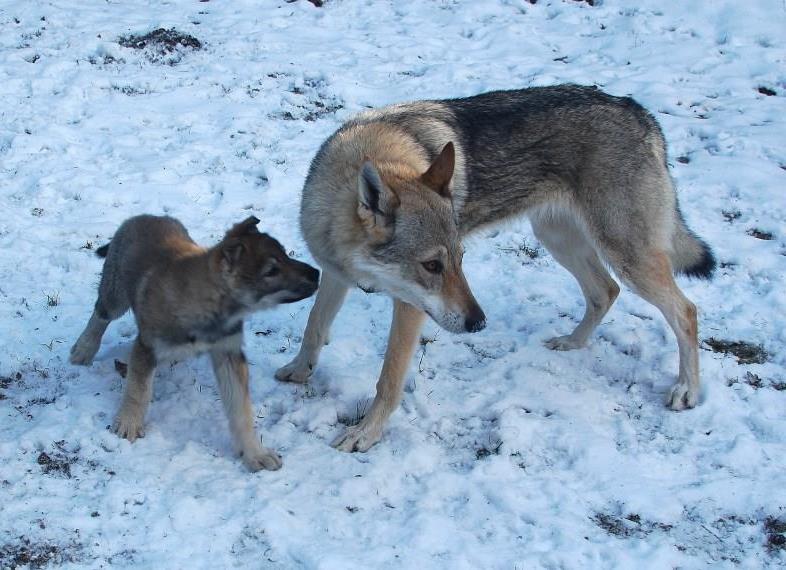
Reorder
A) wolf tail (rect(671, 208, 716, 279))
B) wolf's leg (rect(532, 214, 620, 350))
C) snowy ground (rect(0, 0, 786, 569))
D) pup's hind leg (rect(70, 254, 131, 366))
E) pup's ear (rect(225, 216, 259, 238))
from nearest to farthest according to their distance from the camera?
snowy ground (rect(0, 0, 786, 569))
pup's ear (rect(225, 216, 259, 238))
pup's hind leg (rect(70, 254, 131, 366))
wolf tail (rect(671, 208, 716, 279))
wolf's leg (rect(532, 214, 620, 350))

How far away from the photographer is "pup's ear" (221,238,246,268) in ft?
13.9

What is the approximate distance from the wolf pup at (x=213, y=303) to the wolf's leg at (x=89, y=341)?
514mm

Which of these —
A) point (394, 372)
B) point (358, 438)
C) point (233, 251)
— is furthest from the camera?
point (394, 372)

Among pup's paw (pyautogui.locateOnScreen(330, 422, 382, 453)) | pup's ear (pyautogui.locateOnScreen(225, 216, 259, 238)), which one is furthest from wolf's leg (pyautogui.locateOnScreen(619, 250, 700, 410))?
pup's ear (pyautogui.locateOnScreen(225, 216, 259, 238))

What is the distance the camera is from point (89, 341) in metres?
5.17

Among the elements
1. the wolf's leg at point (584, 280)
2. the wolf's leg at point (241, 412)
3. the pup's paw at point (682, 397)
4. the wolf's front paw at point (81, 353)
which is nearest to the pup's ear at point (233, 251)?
the wolf's leg at point (241, 412)

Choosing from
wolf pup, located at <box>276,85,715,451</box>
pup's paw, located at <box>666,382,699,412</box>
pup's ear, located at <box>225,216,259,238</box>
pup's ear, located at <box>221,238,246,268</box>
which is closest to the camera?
pup's ear, located at <box>221,238,246,268</box>

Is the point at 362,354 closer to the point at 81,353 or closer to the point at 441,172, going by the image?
the point at 441,172

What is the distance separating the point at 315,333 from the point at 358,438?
0.88m

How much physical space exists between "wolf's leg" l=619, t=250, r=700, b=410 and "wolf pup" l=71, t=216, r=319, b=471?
7.63ft

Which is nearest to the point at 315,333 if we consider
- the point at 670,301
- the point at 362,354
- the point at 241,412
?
the point at 362,354

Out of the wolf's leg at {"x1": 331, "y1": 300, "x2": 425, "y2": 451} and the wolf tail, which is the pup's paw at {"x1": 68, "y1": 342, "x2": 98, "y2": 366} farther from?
the wolf tail

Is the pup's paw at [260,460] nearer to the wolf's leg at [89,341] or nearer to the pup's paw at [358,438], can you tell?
the pup's paw at [358,438]

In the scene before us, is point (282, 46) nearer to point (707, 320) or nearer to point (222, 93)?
point (222, 93)
